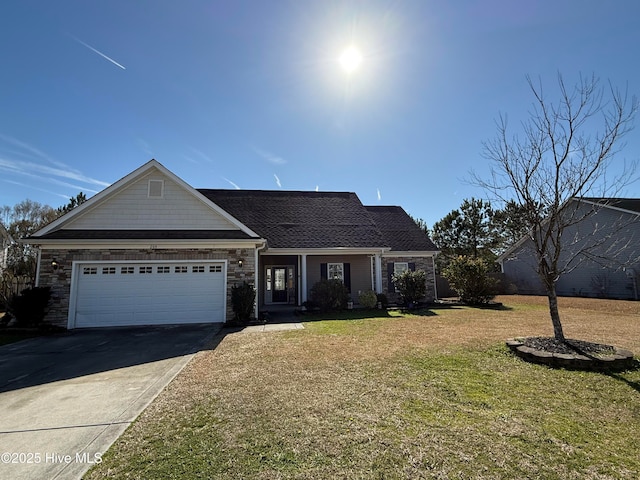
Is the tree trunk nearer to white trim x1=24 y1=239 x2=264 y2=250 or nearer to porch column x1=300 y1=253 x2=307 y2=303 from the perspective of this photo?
white trim x1=24 y1=239 x2=264 y2=250

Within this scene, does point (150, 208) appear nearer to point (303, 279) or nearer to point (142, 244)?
point (142, 244)

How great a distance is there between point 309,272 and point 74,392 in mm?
12001

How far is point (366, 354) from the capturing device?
6441mm

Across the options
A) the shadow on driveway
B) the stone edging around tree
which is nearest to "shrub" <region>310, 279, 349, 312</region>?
the shadow on driveway

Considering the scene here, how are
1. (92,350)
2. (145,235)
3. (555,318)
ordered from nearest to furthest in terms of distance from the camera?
(555,318)
(92,350)
(145,235)

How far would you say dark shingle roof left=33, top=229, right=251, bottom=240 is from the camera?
35.6 feet

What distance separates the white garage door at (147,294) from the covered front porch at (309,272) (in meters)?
4.03

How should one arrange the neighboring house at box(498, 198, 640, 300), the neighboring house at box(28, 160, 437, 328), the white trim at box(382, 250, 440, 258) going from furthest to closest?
the neighboring house at box(498, 198, 640, 300)
the white trim at box(382, 250, 440, 258)
the neighboring house at box(28, 160, 437, 328)

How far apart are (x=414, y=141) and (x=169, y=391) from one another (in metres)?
11.4

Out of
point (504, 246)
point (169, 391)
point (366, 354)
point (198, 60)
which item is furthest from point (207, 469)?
point (504, 246)

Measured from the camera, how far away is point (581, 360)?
523 cm

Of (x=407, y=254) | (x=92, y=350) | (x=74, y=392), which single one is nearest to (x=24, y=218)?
(x=92, y=350)

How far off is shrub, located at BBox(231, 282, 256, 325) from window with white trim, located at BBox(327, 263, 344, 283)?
590 centimetres

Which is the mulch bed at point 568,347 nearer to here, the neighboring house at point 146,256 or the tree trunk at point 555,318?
the tree trunk at point 555,318
